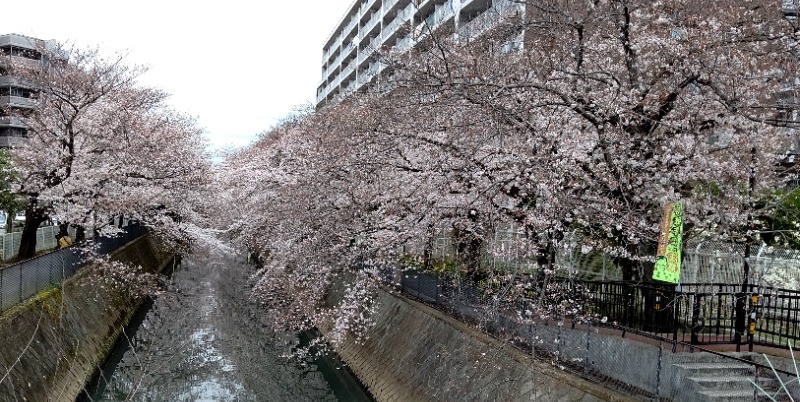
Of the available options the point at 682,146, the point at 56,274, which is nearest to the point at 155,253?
the point at 56,274

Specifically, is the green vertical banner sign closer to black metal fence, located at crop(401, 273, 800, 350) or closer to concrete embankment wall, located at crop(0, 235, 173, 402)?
black metal fence, located at crop(401, 273, 800, 350)

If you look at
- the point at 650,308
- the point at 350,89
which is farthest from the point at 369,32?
the point at 650,308

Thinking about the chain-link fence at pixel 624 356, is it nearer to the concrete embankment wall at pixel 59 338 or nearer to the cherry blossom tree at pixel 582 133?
the cherry blossom tree at pixel 582 133

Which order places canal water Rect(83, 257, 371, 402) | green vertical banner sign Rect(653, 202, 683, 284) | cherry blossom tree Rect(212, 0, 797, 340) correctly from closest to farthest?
green vertical banner sign Rect(653, 202, 683, 284), cherry blossom tree Rect(212, 0, 797, 340), canal water Rect(83, 257, 371, 402)

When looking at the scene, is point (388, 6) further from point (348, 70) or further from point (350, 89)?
point (350, 89)

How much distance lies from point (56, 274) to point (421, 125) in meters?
11.1

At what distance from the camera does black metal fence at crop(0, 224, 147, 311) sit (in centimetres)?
1288

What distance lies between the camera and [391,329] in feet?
53.6

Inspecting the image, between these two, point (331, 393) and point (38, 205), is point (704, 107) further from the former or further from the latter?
point (38, 205)

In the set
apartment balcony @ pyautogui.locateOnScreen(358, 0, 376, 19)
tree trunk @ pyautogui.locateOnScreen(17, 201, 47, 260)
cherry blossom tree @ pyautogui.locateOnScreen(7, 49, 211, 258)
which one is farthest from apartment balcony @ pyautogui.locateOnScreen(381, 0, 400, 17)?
tree trunk @ pyautogui.locateOnScreen(17, 201, 47, 260)

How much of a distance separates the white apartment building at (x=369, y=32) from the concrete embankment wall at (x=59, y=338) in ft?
42.9

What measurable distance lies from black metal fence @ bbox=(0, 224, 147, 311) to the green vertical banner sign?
1241 centimetres

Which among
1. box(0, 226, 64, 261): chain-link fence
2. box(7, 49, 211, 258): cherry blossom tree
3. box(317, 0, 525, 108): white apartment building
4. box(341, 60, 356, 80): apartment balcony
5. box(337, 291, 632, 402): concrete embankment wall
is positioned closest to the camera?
box(337, 291, 632, 402): concrete embankment wall

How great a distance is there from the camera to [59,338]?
44.9 feet
